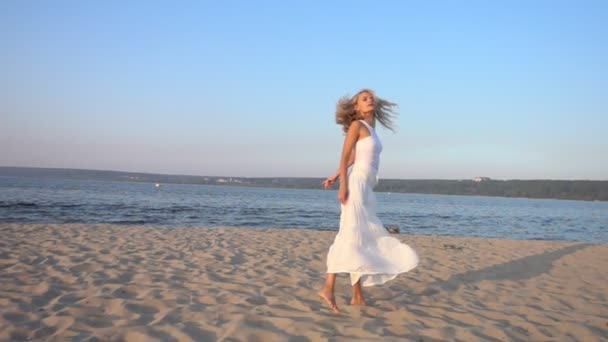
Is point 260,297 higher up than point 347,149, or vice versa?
point 347,149

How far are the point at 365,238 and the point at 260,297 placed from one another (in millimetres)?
1323

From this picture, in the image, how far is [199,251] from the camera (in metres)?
8.03

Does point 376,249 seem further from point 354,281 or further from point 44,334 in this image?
point 44,334

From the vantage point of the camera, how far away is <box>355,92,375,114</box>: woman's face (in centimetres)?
460

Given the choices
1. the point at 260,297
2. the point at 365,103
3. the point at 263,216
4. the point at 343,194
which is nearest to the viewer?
the point at 343,194

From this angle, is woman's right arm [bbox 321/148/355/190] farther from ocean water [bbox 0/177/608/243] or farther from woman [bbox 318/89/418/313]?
ocean water [bbox 0/177/608/243]

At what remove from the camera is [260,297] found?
15.9 feet

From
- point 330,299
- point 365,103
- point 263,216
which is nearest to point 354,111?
point 365,103

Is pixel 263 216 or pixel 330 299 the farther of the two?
pixel 263 216

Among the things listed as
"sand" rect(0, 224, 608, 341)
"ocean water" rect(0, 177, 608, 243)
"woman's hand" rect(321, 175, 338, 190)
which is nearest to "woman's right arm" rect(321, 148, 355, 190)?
"woman's hand" rect(321, 175, 338, 190)

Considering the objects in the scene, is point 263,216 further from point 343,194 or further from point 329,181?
point 343,194

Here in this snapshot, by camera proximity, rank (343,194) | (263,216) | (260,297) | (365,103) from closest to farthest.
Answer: (343,194), (365,103), (260,297), (263,216)

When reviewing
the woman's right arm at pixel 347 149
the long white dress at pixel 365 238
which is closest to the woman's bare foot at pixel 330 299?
the long white dress at pixel 365 238

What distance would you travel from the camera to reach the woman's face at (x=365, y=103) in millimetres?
4598
